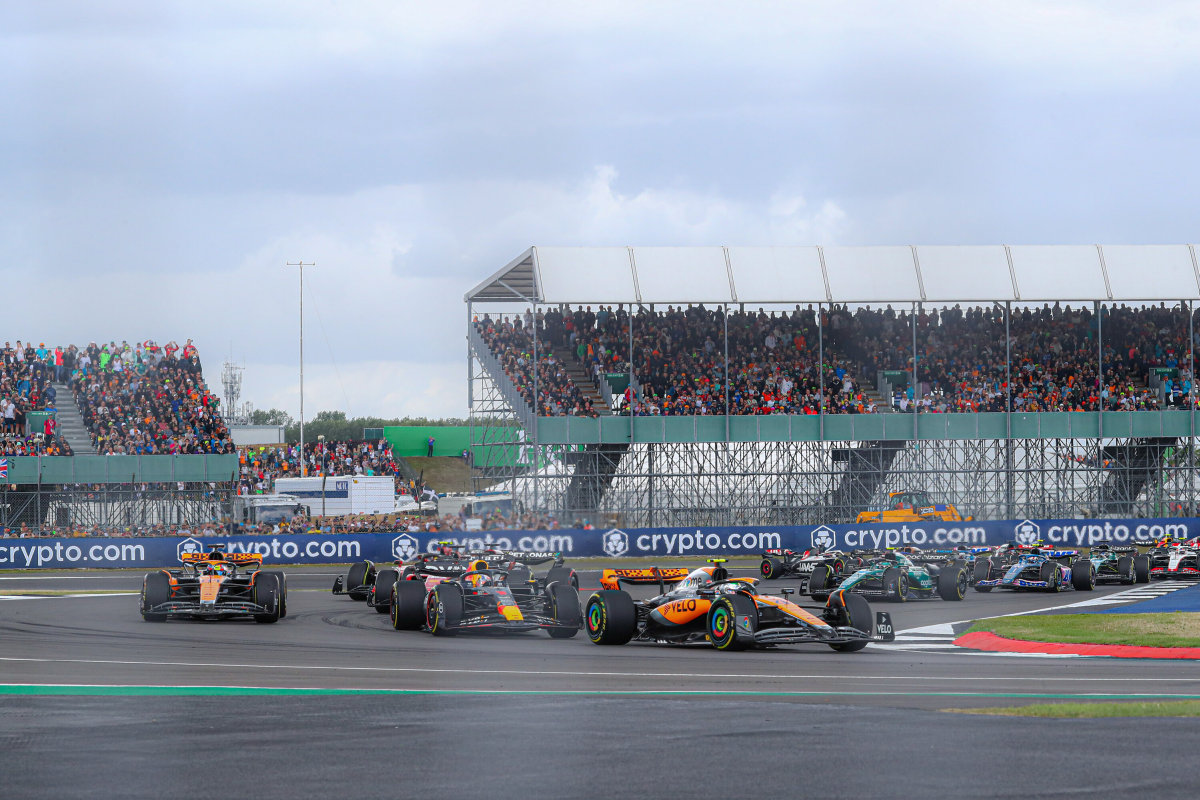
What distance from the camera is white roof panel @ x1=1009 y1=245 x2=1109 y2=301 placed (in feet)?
165

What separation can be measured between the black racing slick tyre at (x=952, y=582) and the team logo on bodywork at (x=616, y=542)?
17.8 metres

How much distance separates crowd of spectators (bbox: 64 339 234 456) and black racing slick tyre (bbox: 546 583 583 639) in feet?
96.9

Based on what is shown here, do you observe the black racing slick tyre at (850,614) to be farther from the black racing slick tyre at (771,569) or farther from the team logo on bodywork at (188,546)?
the team logo on bodywork at (188,546)

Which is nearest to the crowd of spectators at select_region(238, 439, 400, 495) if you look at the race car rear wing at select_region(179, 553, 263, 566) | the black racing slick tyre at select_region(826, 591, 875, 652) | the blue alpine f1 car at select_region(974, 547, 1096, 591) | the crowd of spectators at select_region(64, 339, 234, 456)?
the crowd of spectators at select_region(64, 339, 234, 456)

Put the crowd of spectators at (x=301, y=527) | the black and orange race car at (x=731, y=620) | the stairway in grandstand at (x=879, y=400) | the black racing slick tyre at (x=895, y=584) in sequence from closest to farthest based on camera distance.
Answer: the black and orange race car at (x=731, y=620) → the black racing slick tyre at (x=895, y=584) → the crowd of spectators at (x=301, y=527) → the stairway in grandstand at (x=879, y=400)

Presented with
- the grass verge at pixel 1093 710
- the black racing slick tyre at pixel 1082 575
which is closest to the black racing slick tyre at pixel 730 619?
the grass verge at pixel 1093 710

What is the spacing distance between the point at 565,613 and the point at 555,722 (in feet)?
29.9

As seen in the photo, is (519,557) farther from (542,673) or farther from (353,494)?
(353,494)

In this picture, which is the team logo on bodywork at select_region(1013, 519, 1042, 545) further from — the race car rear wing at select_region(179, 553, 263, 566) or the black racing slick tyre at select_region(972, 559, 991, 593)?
the race car rear wing at select_region(179, 553, 263, 566)

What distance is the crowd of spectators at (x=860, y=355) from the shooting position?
5103 centimetres

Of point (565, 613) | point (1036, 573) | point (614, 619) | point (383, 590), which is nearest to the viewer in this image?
point (614, 619)

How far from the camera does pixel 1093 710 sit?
38.5 ft

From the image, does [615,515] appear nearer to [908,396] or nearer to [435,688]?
[908,396]

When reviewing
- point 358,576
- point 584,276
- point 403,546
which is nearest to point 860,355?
point 584,276
